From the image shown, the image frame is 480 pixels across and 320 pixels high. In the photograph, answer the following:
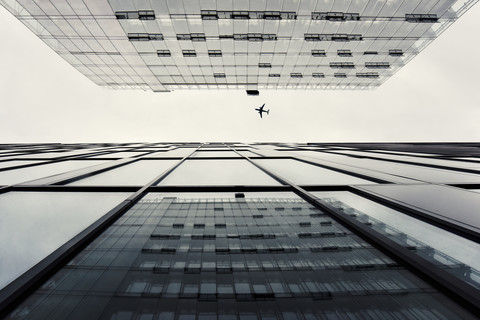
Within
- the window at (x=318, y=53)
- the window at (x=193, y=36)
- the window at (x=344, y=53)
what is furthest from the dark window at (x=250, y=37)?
the window at (x=344, y=53)

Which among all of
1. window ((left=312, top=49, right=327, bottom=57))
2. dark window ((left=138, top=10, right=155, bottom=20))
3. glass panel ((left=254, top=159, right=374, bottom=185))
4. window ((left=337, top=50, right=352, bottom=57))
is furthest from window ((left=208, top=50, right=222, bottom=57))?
glass panel ((left=254, top=159, right=374, bottom=185))

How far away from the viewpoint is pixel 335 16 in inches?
720

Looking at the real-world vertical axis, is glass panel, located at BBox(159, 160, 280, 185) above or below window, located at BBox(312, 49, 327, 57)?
below

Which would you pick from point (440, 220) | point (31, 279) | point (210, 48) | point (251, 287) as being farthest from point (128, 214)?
point (210, 48)

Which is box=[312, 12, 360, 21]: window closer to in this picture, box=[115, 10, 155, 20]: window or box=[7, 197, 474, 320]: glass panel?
box=[115, 10, 155, 20]: window

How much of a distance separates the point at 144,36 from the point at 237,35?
8.69 metres

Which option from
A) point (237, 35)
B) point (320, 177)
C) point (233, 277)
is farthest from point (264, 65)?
point (233, 277)

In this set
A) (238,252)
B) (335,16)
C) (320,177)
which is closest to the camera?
(238,252)

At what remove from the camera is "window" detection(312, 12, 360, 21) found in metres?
18.2

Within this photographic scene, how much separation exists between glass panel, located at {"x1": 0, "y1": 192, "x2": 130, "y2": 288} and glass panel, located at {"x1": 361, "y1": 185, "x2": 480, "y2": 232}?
5738 mm

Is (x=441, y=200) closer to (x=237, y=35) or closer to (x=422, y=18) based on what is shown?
(x=237, y=35)

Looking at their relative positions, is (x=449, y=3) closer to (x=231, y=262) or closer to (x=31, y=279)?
(x=231, y=262)

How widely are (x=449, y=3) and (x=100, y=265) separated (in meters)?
27.8

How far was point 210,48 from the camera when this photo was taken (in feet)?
73.1
